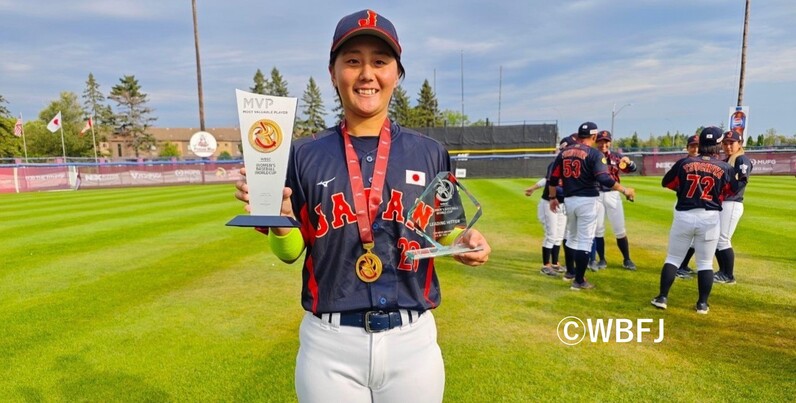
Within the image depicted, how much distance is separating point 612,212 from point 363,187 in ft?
22.3

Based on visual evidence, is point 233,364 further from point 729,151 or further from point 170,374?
point 729,151

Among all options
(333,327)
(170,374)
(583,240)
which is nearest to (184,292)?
(170,374)

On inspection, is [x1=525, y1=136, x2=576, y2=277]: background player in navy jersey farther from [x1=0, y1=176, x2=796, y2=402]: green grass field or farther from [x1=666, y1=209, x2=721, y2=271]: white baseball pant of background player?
[x1=666, y1=209, x2=721, y2=271]: white baseball pant of background player

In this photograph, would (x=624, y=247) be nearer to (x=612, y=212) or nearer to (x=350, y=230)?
(x=612, y=212)

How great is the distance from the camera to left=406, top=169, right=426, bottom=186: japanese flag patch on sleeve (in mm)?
1795

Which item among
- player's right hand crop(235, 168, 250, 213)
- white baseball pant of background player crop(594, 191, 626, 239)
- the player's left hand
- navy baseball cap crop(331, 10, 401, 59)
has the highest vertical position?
navy baseball cap crop(331, 10, 401, 59)

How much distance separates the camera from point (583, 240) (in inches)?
242

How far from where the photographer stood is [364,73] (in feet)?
5.48

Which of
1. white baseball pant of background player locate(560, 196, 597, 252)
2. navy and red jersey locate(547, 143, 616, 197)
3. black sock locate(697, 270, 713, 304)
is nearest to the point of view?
black sock locate(697, 270, 713, 304)

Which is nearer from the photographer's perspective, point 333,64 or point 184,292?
point 333,64

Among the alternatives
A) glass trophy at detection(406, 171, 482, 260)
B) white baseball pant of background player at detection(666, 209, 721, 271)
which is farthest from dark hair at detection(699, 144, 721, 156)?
glass trophy at detection(406, 171, 482, 260)

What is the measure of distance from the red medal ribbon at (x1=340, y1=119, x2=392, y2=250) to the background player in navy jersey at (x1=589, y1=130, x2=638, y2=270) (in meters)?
6.20

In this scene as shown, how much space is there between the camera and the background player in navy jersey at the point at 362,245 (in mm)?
1681

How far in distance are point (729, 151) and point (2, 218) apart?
18.3 meters
